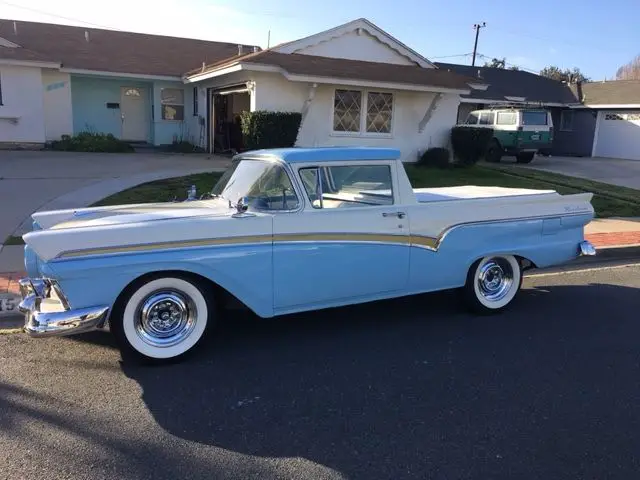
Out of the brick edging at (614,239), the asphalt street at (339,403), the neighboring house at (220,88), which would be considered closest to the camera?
the asphalt street at (339,403)

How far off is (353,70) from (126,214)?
530 inches

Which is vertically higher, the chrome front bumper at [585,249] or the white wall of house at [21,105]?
the white wall of house at [21,105]

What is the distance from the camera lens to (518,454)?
320 cm

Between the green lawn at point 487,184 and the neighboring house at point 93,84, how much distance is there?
29.1 ft

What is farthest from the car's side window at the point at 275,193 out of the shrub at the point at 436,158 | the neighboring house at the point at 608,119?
the neighboring house at the point at 608,119

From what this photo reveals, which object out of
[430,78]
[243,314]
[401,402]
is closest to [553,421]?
[401,402]

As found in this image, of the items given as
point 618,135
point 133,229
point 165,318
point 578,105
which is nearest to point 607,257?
point 165,318

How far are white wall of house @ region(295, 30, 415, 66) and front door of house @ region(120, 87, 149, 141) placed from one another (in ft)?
26.8

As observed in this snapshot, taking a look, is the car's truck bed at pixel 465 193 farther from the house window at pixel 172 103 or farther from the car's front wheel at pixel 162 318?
the house window at pixel 172 103

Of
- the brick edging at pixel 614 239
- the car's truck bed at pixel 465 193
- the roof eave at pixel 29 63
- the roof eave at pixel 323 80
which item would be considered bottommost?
the brick edging at pixel 614 239

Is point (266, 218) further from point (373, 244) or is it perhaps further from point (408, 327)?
point (408, 327)

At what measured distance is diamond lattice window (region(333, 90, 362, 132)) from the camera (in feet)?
56.6

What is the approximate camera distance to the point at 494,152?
2250cm

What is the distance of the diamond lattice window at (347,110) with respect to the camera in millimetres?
17266
